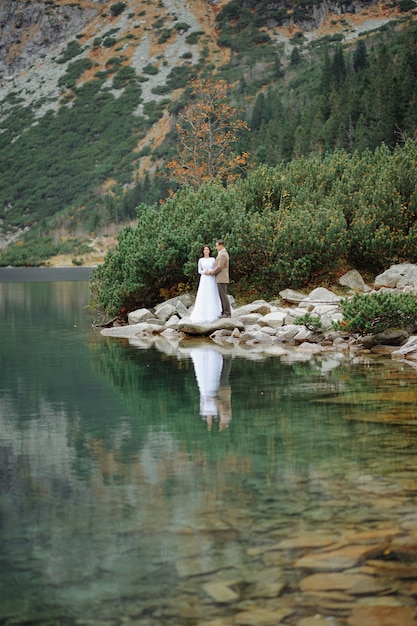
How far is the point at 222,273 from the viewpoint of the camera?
71.6 feet

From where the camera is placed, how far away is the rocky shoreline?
17172mm

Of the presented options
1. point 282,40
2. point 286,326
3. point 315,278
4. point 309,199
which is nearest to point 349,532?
point 286,326

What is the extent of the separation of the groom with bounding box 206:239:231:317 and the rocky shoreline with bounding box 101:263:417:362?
392mm

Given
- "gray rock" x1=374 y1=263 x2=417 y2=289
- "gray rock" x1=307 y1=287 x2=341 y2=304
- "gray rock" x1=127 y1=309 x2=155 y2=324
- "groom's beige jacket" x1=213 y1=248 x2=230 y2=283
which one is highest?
"groom's beige jacket" x1=213 y1=248 x2=230 y2=283

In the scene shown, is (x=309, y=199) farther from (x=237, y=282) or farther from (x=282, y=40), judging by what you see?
(x=282, y=40)

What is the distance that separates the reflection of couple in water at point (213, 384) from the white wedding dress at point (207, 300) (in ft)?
12.2

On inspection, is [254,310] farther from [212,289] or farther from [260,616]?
[260,616]

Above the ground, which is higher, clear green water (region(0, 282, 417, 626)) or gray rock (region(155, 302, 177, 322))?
clear green water (region(0, 282, 417, 626))

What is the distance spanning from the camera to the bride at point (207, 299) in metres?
21.7

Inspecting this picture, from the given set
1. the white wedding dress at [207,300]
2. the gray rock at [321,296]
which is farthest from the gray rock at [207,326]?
the gray rock at [321,296]

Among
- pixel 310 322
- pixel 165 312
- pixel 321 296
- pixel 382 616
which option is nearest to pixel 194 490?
pixel 382 616

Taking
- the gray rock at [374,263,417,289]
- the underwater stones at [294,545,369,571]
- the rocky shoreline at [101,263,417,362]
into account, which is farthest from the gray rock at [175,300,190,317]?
the underwater stones at [294,545,369,571]

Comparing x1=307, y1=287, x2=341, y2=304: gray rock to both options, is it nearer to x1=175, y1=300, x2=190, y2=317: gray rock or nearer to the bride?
the bride

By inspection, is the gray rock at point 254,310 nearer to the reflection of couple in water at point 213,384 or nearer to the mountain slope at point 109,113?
the reflection of couple in water at point 213,384
